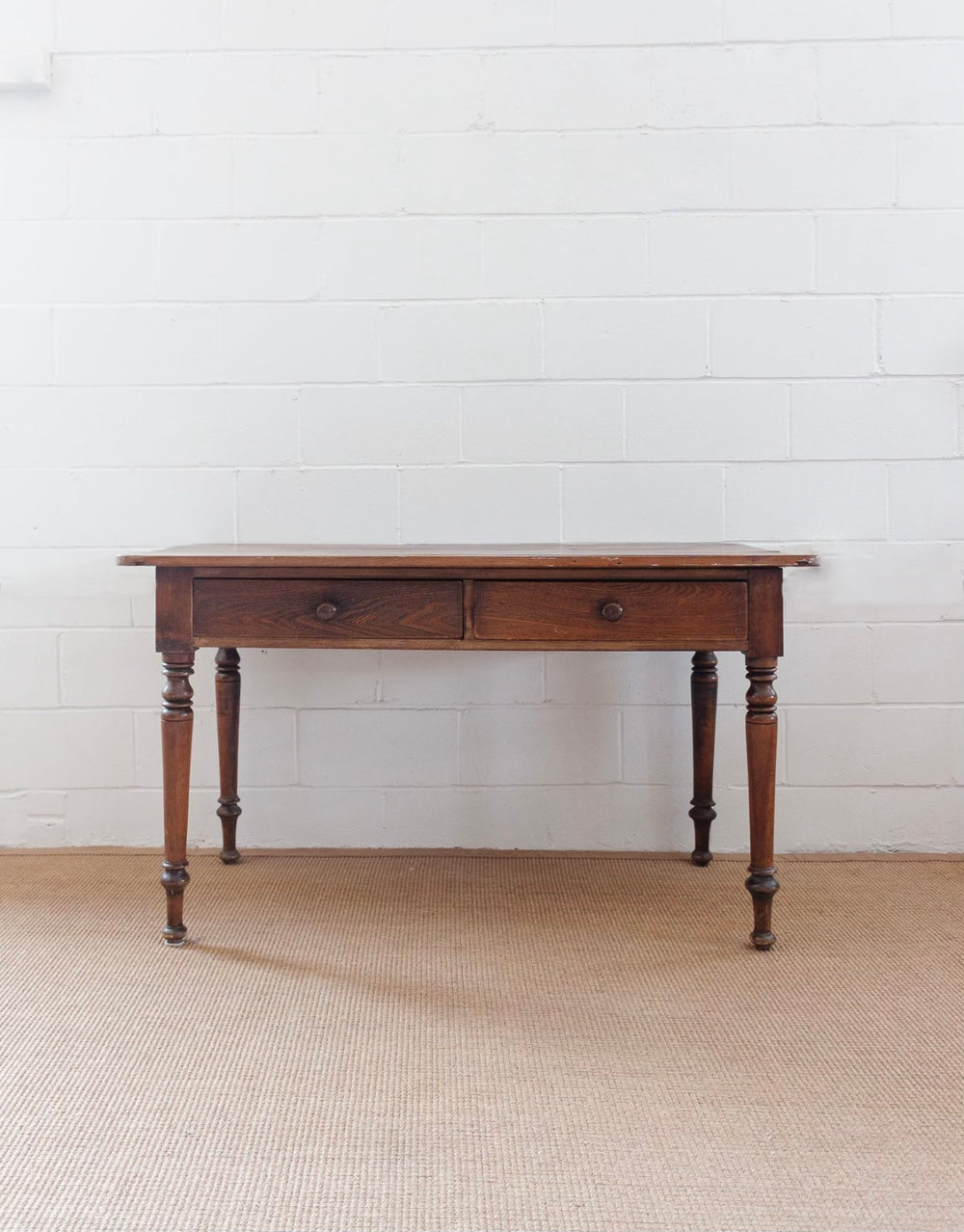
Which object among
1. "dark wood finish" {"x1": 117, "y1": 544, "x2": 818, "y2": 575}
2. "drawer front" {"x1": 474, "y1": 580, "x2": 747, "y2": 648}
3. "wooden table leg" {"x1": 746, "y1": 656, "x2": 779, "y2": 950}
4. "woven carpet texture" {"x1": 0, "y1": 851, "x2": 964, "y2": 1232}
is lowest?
"woven carpet texture" {"x1": 0, "y1": 851, "x2": 964, "y2": 1232}

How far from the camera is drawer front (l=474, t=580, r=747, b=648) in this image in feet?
6.79

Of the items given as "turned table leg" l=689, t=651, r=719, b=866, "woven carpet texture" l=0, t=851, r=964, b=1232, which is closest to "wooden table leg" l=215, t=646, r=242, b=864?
"woven carpet texture" l=0, t=851, r=964, b=1232

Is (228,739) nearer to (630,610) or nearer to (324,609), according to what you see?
(324,609)

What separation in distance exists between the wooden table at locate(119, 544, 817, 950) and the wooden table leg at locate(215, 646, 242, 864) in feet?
1.54

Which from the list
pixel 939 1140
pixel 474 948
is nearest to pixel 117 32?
pixel 474 948

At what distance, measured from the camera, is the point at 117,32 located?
104 inches

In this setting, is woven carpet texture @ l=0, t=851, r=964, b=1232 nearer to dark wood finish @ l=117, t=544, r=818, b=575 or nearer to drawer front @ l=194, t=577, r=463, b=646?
drawer front @ l=194, t=577, r=463, b=646

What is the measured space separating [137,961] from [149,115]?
192 cm

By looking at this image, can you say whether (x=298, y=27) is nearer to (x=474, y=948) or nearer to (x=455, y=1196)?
(x=474, y=948)

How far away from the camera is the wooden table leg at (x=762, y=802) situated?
2.11 meters

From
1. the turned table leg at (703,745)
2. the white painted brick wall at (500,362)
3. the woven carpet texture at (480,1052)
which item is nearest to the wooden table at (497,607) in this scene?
the woven carpet texture at (480,1052)

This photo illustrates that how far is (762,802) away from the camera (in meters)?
2.13

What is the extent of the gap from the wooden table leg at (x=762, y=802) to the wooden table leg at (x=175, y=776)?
107 cm

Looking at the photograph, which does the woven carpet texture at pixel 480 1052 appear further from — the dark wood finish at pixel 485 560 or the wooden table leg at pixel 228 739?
the dark wood finish at pixel 485 560
